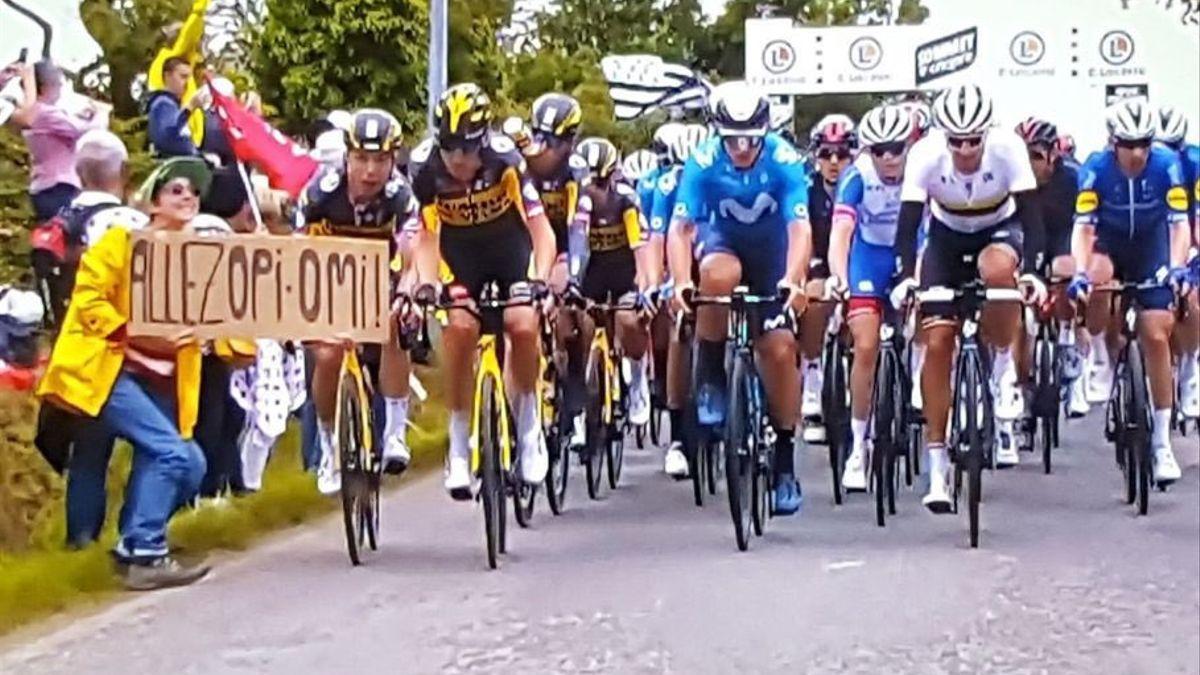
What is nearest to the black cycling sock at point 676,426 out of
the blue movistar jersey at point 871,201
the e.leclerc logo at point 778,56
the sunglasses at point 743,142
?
the blue movistar jersey at point 871,201

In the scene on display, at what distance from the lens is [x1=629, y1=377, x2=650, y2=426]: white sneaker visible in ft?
48.3

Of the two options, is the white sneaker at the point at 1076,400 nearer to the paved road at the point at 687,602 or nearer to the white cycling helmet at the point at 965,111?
the paved road at the point at 687,602

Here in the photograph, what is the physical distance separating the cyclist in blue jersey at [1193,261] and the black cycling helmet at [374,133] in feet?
14.5

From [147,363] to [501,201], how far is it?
176 centimetres

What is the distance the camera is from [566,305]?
477 inches

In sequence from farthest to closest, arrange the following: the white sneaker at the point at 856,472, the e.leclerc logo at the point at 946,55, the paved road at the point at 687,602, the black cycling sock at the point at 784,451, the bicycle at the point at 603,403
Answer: the e.leclerc logo at the point at 946,55, the bicycle at the point at 603,403, the white sneaker at the point at 856,472, the black cycling sock at the point at 784,451, the paved road at the point at 687,602

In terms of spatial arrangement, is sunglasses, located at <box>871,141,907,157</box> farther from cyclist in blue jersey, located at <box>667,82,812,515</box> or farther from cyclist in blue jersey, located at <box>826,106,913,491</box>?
cyclist in blue jersey, located at <box>667,82,812,515</box>

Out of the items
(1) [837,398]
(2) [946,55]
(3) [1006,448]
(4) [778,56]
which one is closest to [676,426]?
(1) [837,398]

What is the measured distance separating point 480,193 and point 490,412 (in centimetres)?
104

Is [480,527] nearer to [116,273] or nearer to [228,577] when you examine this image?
[228,577]

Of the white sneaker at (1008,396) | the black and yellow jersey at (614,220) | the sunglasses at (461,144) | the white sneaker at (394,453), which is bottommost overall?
the white sneaker at (394,453)

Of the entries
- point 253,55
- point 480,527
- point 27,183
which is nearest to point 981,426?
point 480,527

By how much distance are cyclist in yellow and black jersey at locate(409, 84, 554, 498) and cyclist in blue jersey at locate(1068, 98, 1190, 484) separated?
10.1ft

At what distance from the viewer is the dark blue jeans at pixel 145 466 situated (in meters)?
9.16
